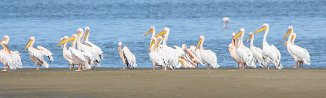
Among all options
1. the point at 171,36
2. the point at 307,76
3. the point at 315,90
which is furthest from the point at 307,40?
the point at 315,90

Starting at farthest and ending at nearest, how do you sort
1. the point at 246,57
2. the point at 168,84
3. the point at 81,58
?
the point at 246,57
the point at 81,58
the point at 168,84

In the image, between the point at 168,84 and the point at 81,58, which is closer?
the point at 168,84

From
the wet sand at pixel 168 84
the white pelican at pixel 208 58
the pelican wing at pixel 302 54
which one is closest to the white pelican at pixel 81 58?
the wet sand at pixel 168 84

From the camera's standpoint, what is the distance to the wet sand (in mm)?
13758

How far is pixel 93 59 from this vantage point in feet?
63.4

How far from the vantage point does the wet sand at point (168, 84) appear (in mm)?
13758

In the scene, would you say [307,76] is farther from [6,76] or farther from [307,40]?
[307,40]

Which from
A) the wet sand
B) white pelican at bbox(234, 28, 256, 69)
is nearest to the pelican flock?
white pelican at bbox(234, 28, 256, 69)

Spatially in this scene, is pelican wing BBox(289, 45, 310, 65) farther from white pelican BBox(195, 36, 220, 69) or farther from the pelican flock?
white pelican BBox(195, 36, 220, 69)

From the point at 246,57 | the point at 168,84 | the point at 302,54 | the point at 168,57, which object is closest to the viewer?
the point at 168,84

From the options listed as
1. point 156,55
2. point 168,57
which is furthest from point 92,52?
point 168,57

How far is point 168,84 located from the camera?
592 inches

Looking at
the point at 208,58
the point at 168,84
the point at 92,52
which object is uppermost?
the point at 92,52

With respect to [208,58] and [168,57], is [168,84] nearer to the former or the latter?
[168,57]
